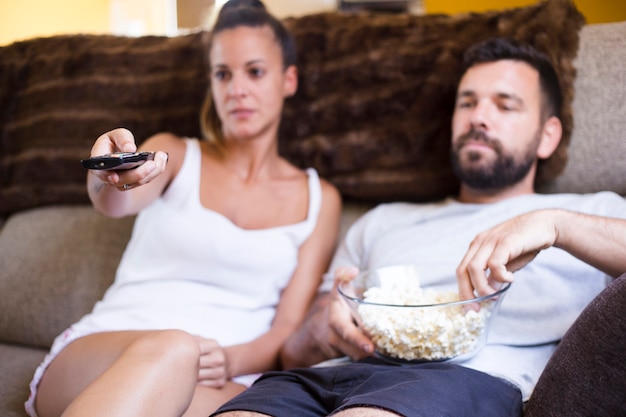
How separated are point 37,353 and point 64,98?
690 millimetres

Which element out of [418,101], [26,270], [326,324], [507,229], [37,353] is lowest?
[37,353]

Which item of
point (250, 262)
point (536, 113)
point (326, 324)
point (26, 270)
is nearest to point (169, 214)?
point (250, 262)

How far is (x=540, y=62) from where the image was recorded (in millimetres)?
1391

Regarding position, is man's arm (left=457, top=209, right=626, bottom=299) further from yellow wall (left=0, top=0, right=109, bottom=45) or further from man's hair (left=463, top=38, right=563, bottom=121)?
yellow wall (left=0, top=0, right=109, bottom=45)

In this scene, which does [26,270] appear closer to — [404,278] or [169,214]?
[169,214]

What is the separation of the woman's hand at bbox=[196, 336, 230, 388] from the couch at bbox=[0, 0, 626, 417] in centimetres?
37

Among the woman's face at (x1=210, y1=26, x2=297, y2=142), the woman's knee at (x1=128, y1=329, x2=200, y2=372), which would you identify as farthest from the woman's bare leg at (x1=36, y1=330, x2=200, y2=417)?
the woman's face at (x1=210, y1=26, x2=297, y2=142)

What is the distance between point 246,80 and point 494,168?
0.57 m

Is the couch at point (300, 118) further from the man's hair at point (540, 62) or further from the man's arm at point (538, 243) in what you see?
the man's arm at point (538, 243)

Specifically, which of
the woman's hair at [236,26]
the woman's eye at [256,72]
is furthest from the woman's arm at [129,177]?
the woman's eye at [256,72]

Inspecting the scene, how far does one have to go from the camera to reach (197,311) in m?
1.33

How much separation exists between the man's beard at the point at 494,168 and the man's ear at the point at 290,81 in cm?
44

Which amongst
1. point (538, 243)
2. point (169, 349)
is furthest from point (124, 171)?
point (538, 243)

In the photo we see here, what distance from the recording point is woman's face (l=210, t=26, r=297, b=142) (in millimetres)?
1454
